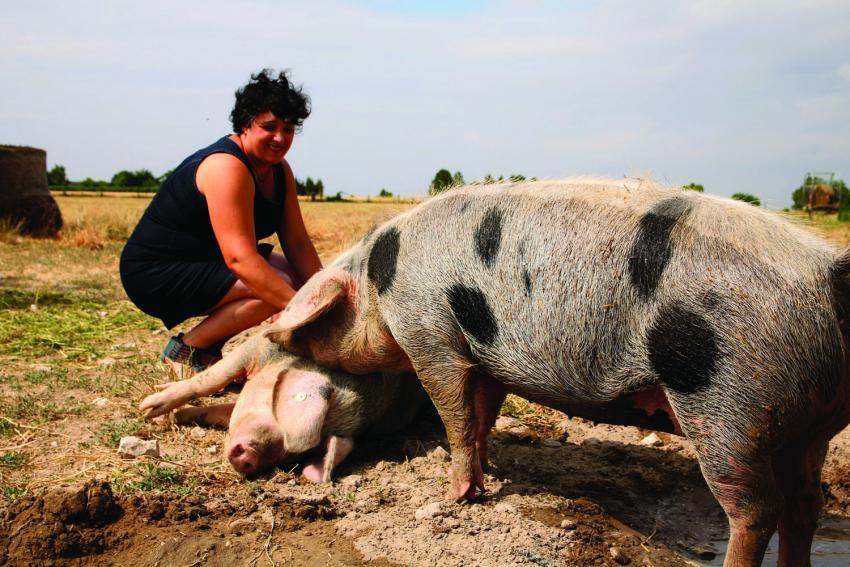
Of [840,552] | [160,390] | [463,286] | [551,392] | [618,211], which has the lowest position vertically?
[840,552]

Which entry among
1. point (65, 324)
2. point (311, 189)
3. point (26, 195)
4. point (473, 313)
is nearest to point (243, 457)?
point (473, 313)

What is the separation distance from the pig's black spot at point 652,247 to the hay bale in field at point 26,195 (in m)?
13.9

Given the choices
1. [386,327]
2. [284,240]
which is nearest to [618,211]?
[386,327]

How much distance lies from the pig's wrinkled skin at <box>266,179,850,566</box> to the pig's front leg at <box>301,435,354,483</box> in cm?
51

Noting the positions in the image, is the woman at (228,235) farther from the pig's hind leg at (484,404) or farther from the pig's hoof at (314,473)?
the pig's hind leg at (484,404)

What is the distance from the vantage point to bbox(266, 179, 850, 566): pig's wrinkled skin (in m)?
2.72

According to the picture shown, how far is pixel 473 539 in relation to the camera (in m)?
3.36

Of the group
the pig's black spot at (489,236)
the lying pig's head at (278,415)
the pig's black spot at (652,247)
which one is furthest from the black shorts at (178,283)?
the pig's black spot at (652,247)

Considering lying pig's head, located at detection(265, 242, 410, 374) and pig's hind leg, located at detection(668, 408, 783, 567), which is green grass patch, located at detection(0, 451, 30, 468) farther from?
pig's hind leg, located at detection(668, 408, 783, 567)

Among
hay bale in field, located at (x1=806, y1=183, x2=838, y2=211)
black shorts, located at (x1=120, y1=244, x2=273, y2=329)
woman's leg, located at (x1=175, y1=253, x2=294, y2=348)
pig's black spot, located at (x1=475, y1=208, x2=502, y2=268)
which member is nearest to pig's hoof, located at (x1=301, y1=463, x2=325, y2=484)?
woman's leg, located at (x1=175, y1=253, x2=294, y2=348)

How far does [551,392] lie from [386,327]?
960mm

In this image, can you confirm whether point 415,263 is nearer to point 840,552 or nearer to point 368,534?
point 368,534

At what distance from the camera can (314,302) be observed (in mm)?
A: 4105

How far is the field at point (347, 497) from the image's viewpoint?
10.6 ft
